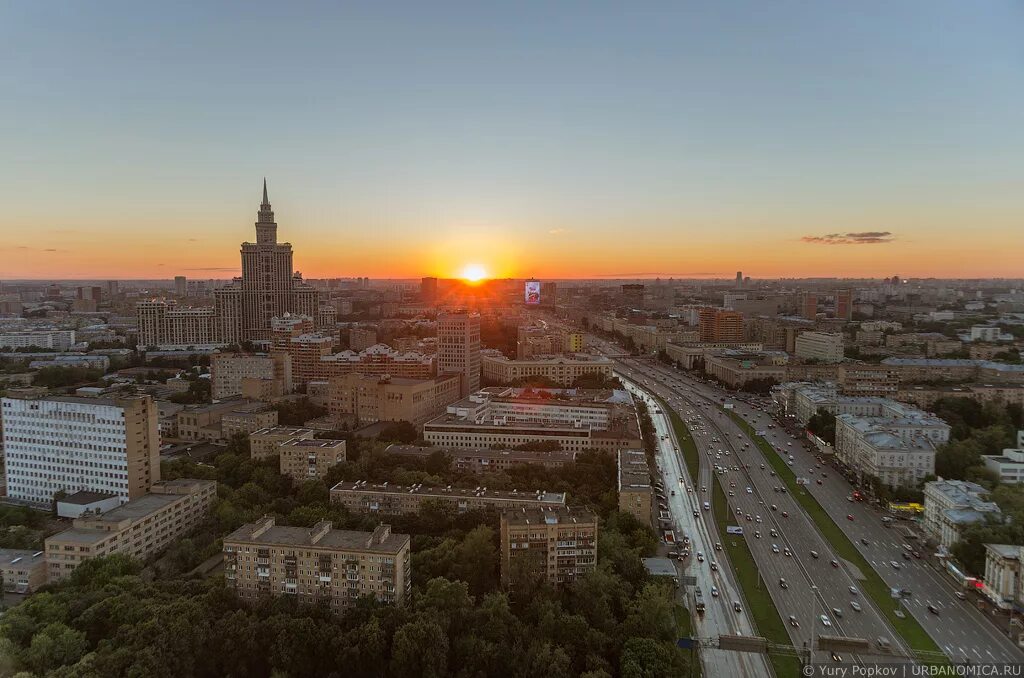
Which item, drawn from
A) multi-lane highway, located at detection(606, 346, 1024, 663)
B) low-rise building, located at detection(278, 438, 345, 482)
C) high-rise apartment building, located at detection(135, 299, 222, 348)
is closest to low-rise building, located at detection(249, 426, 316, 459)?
low-rise building, located at detection(278, 438, 345, 482)

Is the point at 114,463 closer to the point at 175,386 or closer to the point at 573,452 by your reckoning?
the point at 573,452

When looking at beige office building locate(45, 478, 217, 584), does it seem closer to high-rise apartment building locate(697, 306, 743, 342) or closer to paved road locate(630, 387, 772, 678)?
paved road locate(630, 387, 772, 678)

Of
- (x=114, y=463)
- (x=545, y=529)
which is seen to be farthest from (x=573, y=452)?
(x=114, y=463)

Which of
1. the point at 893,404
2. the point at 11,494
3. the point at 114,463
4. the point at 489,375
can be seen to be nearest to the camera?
the point at 114,463

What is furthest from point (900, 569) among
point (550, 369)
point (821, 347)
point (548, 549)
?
point (821, 347)

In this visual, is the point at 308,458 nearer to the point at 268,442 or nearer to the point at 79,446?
the point at 268,442

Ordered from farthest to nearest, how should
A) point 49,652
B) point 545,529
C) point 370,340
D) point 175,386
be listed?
point 370,340 < point 175,386 < point 545,529 < point 49,652
